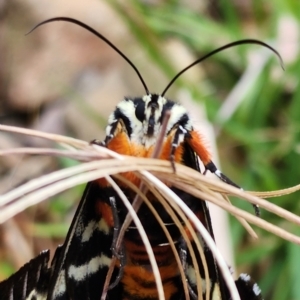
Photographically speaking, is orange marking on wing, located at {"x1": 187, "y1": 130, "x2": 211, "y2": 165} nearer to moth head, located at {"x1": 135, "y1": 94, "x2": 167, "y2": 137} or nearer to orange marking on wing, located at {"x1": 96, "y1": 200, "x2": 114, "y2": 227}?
moth head, located at {"x1": 135, "y1": 94, "x2": 167, "y2": 137}

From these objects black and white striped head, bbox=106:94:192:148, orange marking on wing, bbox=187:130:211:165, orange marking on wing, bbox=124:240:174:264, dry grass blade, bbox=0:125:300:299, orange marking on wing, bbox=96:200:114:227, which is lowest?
dry grass blade, bbox=0:125:300:299

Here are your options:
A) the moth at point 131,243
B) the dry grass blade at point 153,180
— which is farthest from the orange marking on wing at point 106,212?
the dry grass blade at point 153,180

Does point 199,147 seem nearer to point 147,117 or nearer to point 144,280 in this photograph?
point 147,117

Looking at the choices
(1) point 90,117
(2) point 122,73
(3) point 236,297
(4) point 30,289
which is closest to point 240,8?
(2) point 122,73

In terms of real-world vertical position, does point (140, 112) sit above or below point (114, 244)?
above

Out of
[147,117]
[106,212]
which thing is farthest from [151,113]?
[106,212]

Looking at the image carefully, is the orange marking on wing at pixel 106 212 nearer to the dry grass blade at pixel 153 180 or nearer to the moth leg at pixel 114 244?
the moth leg at pixel 114 244

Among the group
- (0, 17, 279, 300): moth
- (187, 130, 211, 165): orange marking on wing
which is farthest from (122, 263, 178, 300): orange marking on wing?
(187, 130, 211, 165): orange marking on wing

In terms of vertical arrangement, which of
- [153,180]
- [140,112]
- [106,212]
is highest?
[140,112]
